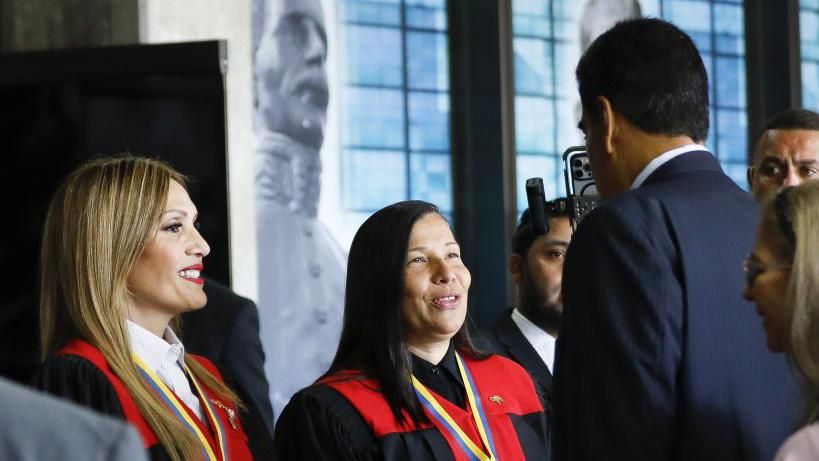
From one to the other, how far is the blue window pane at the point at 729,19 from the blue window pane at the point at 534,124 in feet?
5.26

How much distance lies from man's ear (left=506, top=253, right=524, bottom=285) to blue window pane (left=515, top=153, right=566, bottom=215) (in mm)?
3531

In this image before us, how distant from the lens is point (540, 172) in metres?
8.08

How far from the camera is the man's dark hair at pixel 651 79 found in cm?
219

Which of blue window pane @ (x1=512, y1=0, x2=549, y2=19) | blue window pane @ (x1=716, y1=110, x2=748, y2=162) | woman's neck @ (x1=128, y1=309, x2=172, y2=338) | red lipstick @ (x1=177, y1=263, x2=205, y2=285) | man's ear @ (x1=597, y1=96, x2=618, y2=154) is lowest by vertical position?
woman's neck @ (x1=128, y1=309, x2=172, y2=338)

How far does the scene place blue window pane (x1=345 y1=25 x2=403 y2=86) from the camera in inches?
296

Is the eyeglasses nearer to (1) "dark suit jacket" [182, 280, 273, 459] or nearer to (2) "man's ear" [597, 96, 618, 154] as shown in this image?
(2) "man's ear" [597, 96, 618, 154]

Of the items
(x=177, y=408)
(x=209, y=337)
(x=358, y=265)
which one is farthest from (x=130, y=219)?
(x=209, y=337)

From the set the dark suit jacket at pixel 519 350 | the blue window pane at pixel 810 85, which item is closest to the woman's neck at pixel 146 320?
the dark suit jacket at pixel 519 350

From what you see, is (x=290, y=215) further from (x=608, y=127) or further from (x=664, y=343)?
(x=664, y=343)

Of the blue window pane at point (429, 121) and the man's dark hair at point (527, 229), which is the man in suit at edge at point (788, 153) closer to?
the man's dark hair at point (527, 229)

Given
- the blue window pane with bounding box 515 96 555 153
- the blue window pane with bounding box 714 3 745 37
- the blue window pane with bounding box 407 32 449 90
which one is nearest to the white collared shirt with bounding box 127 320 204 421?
→ the blue window pane with bounding box 407 32 449 90

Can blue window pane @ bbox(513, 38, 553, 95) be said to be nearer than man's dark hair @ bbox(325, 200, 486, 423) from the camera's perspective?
No

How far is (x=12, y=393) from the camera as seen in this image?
823mm

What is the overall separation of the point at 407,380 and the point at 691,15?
21.2 ft
